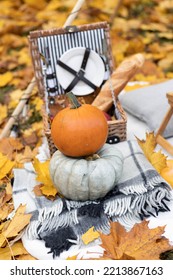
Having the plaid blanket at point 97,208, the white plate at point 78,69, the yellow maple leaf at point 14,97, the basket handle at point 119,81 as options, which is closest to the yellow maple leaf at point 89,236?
the plaid blanket at point 97,208

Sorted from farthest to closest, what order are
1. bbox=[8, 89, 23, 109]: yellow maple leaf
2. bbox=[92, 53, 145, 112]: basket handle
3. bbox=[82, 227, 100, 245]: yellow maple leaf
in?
bbox=[8, 89, 23, 109]: yellow maple leaf, bbox=[92, 53, 145, 112]: basket handle, bbox=[82, 227, 100, 245]: yellow maple leaf

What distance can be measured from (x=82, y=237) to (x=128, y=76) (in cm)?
88

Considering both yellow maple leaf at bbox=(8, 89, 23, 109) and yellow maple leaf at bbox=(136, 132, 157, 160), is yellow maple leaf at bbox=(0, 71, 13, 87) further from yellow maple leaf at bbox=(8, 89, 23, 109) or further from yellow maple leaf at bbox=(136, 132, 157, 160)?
yellow maple leaf at bbox=(136, 132, 157, 160)

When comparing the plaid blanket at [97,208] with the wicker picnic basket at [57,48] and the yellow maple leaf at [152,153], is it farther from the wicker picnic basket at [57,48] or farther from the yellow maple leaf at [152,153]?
the wicker picnic basket at [57,48]

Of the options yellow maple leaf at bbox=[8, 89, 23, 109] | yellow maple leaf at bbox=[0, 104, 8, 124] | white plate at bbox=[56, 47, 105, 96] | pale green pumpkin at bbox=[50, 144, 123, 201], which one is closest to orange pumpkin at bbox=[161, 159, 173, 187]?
pale green pumpkin at bbox=[50, 144, 123, 201]

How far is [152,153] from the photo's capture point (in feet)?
6.38

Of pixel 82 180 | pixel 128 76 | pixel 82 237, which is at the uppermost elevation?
pixel 128 76

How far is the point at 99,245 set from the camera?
1.50 metres

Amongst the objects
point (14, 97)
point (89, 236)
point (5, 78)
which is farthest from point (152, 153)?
point (5, 78)

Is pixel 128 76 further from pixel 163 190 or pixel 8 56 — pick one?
pixel 8 56

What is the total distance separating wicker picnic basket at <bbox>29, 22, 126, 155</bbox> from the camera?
2295mm

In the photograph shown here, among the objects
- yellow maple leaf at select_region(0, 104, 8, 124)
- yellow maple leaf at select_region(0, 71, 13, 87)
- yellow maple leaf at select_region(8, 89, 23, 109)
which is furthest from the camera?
yellow maple leaf at select_region(0, 71, 13, 87)

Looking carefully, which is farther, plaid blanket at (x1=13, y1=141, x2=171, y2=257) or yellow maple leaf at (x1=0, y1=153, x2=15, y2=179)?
yellow maple leaf at (x1=0, y1=153, x2=15, y2=179)

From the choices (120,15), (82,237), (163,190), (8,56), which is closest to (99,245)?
(82,237)
